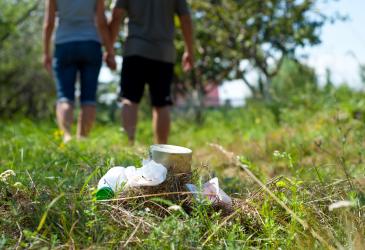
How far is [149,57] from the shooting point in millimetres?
4316

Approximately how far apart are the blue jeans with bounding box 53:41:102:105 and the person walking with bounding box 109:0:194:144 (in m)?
0.28

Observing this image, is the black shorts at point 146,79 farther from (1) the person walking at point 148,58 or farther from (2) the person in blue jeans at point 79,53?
(2) the person in blue jeans at point 79,53

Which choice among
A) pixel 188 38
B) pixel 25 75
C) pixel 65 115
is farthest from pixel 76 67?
pixel 25 75

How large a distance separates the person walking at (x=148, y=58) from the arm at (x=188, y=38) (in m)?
0.13

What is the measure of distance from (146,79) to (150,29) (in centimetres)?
43

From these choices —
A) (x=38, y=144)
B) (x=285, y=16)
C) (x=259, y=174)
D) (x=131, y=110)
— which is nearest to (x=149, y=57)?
(x=131, y=110)

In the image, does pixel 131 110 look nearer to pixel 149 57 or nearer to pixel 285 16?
pixel 149 57

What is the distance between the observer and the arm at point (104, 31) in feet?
14.6

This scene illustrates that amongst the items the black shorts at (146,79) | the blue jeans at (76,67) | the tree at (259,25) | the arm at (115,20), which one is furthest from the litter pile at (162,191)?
the tree at (259,25)

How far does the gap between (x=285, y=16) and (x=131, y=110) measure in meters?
6.61

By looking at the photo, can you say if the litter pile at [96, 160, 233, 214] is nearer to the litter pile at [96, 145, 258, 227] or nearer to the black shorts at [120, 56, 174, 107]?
the litter pile at [96, 145, 258, 227]

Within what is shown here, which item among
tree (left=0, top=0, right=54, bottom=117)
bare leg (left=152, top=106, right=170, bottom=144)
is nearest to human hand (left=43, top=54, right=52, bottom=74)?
bare leg (left=152, top=106, right=170, bottom=144)

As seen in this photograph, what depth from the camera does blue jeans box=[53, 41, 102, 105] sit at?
4.37 m

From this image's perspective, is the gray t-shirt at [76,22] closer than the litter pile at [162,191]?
No
